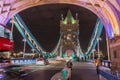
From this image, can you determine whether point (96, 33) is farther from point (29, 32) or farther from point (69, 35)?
point (69, 35)

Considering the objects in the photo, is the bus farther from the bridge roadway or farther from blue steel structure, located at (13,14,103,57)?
blue steel structure, located at (13,14,103,57)

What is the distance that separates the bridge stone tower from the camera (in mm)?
121475

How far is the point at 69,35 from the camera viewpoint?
13488 cm

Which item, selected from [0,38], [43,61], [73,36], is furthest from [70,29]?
[0,38]

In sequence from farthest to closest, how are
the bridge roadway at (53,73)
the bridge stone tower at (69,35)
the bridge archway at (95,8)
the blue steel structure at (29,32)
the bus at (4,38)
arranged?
the bridge stone tower at (69,35) < the blue steel structure at (29,32) < the bridge archway at (95,8) < the bridge roadway at (53,73) < the bus at (4,38)

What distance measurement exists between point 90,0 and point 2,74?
17.2m

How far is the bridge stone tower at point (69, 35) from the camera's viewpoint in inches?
4782

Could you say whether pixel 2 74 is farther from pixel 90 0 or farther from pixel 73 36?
pixel 73 36

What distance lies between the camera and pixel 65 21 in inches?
5935

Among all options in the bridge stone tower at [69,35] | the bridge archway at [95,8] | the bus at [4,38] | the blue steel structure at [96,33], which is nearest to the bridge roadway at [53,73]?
the bus at [4,38]

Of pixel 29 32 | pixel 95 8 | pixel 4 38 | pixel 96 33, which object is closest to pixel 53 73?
pixel 4 38

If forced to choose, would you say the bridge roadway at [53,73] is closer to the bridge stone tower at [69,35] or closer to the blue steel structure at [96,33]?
the blue steel structure at [96,33]

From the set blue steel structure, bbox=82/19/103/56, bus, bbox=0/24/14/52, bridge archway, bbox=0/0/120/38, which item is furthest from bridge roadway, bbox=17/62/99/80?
blue steel structure, bbox=82/19/103/56

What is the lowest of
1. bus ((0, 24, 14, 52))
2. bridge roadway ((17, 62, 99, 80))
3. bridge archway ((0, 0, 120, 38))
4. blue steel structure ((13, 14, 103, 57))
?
bridge roadway ((17, 62, 99, 80))
